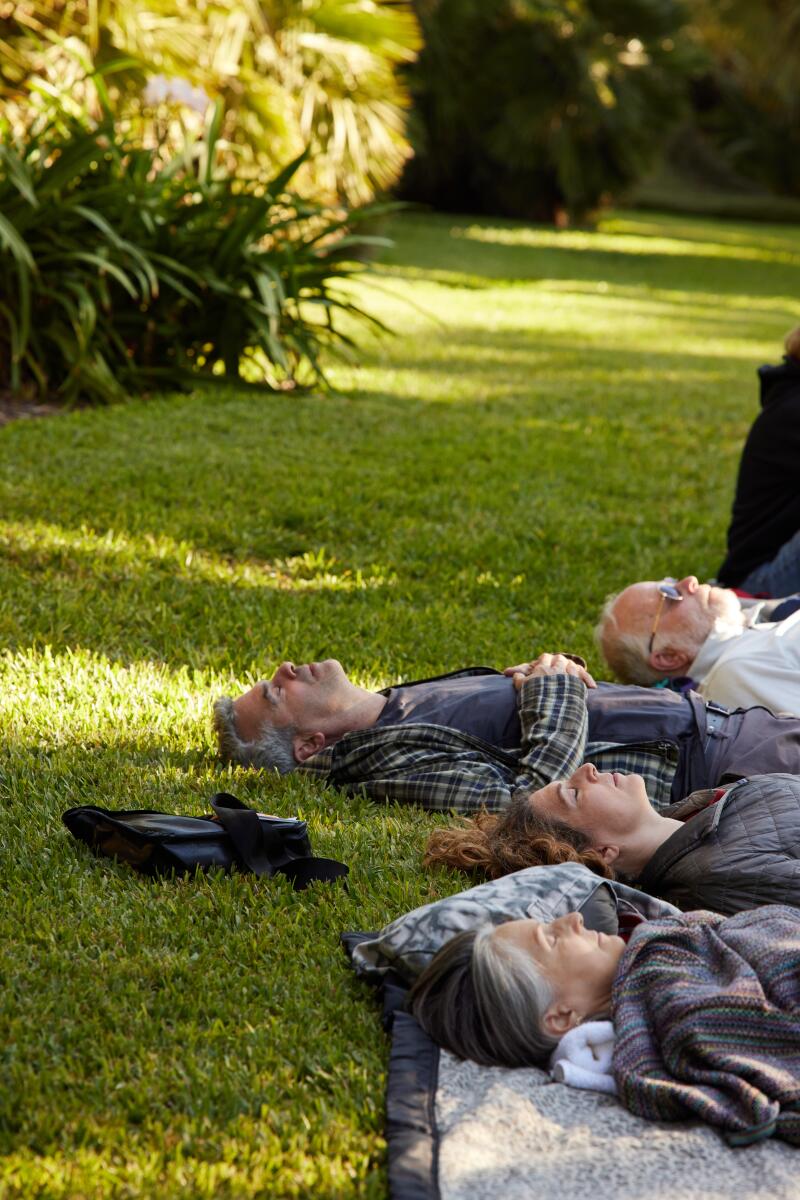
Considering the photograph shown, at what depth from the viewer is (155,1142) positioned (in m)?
2.08

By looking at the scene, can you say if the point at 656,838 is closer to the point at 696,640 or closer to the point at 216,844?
the point at 216,844

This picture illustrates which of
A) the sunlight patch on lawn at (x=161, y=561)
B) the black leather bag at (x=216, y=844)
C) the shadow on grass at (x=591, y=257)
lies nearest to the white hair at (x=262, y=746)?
the black leather bag at (x=216, y=844)

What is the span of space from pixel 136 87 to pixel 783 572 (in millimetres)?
6806

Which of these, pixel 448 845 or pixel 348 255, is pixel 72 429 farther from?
pixel 348 255

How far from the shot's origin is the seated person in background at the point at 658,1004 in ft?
6.95

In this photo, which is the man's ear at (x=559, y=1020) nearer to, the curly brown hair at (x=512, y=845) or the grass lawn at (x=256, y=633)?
the grass lawn at (x=256, y=633)

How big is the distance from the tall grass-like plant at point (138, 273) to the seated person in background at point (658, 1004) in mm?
5334

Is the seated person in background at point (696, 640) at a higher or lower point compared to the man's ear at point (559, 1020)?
higher

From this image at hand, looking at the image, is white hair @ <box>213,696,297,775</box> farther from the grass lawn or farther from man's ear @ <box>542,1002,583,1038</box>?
man's ear @ <box>542,1002,583,1038</box>

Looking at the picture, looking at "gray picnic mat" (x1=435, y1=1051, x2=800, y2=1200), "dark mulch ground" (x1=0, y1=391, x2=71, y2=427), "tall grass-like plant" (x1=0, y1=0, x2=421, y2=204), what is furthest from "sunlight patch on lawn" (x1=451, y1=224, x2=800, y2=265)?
"gray picnic mat" (x1=435, y1=1051, x2=800, y2=1200)

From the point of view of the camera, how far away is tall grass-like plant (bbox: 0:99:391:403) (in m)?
7.24

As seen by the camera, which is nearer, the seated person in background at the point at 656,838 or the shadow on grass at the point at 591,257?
the seated person in background at the point at 656,838

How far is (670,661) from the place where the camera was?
3.91 m

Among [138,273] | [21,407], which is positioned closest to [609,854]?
[138,273]
